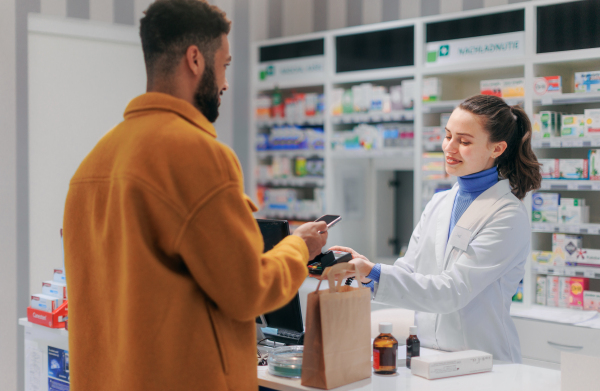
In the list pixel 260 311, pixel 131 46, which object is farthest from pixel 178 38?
pixel 131 46

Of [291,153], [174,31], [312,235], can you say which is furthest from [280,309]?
[291,153]

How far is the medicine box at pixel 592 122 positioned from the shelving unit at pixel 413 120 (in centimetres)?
6

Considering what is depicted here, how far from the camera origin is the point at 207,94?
4.62ft

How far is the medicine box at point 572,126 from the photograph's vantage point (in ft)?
12.6

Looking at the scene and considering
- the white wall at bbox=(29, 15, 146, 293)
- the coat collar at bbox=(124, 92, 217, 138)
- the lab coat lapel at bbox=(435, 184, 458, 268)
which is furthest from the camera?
the white wall at bbox=(29, 15, 146, 293)

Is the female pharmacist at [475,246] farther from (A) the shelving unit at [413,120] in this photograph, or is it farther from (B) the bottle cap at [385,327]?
(A) the shelving unit at [413,120]

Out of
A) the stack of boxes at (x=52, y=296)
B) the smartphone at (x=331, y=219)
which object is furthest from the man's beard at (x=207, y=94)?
the stack of boxes at (x=52, y=296)

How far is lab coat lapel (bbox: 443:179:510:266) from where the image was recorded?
7.33ft

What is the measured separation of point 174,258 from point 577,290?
3503 millimetres

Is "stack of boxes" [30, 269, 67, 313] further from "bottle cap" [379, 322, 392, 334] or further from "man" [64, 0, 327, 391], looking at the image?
"bottle cap" [379, 322, 392, 334]

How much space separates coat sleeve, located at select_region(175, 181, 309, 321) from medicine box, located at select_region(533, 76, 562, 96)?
332cm

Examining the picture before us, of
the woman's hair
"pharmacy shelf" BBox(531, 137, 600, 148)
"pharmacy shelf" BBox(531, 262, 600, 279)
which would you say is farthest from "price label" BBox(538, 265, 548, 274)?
the woman's hair

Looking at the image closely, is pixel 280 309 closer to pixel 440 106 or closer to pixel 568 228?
pixel 568 228

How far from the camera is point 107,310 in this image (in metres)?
1.36
